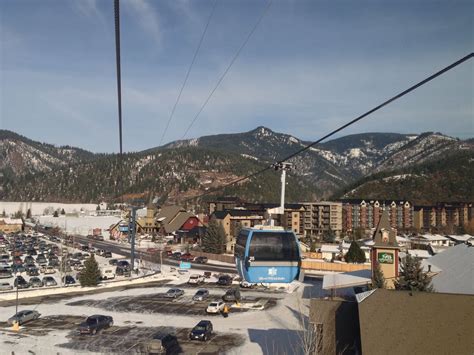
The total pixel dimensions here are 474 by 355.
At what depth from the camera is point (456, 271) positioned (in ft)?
131

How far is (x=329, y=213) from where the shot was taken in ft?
389

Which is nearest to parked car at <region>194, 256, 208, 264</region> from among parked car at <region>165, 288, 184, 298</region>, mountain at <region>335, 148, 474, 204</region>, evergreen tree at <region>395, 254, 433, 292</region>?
parked car at <region>165, 288, 184, 298</region>

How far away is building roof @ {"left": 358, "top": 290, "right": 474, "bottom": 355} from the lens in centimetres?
1620

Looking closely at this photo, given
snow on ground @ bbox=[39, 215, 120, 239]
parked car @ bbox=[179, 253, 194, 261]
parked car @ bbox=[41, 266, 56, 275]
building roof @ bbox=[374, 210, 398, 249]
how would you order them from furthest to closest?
snow on ground @ bbox=[39, 215, 120, 239], parked car @ bbox=[179, 253, 194, 261], parked car @ bbox=[41, 266, 56, 275], building roof @ bbox=[374, 210, 398, 249]

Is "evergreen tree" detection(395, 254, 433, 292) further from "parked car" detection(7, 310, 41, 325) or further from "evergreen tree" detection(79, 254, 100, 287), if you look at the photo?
"evergreen tree" detection(79, 254, 100, 287)

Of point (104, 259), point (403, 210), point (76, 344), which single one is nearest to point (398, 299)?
point (76, 344)

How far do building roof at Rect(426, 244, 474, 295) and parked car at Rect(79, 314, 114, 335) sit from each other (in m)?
23.5

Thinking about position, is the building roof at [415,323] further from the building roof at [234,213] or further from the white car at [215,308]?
the building roof at [234,213]

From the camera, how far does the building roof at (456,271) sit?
34.4 metres

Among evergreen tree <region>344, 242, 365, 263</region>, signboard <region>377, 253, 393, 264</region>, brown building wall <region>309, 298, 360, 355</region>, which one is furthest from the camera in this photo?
evergreen tree <region>344, 242, 365, 263</region>

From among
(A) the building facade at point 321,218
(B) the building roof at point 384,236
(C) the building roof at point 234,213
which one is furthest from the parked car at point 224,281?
(A) the building facade at point 321,218

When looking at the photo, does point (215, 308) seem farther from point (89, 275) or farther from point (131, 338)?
point (89, 275)

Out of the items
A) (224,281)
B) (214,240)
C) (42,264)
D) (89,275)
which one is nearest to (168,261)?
(214,240)

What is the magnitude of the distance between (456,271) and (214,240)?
46.9m
